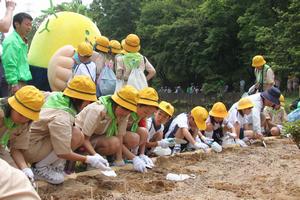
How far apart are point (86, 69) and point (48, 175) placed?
6.84 feet

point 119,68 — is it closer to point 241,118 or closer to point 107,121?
point 107,121

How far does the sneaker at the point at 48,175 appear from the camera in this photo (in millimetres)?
4057

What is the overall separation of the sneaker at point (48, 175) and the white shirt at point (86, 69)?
188 cm

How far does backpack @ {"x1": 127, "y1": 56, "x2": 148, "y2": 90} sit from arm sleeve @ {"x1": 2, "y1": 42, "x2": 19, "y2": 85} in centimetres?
181

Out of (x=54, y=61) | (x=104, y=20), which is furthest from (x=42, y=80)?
(x=104, y=20)

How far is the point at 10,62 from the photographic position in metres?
4.88

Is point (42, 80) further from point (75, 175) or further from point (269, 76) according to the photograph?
point (269, 76)

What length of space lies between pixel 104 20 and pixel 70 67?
32703mm

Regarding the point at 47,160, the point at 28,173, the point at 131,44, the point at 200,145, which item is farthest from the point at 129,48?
the point at 28,173

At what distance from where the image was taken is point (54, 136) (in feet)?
12.9

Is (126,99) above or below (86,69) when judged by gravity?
below

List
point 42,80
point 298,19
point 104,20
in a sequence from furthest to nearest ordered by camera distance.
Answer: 1. point 104,20
2. point 298,19
3. point 42,80

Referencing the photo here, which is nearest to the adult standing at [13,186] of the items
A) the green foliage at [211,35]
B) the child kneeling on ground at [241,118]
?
the child kneeling on ground at [241,118]

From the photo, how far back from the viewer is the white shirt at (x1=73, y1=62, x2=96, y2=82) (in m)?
5.79
